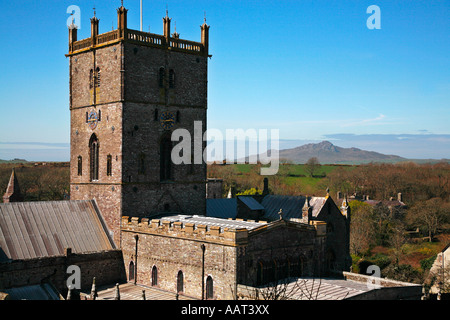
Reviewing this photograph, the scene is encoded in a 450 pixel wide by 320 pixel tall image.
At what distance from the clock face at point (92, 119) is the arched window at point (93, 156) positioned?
0.74 m

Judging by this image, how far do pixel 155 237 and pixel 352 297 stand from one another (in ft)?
43.2

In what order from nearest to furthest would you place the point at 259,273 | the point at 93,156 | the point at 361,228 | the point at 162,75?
the point at 259,273 → the point at 162,75 → the point at 93,156 → the point at 361,228

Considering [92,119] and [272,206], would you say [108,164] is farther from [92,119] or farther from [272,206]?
[272,206]

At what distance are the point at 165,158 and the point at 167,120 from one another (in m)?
2.90

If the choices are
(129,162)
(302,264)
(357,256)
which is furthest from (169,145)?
(357,256)

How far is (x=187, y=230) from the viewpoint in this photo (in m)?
31.3

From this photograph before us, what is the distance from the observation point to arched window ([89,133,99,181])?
3800 centimetres

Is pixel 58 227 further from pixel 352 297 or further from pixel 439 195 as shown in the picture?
pixel 439 195

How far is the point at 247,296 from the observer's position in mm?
27781

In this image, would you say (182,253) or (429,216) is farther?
(429,216)

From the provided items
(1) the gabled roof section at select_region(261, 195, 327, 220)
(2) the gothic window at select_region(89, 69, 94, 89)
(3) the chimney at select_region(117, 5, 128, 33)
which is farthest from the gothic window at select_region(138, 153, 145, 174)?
(1) the gabled roof section at select_region(261, 195, 327, 220)

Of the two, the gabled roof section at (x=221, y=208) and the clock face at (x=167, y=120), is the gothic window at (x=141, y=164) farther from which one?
the gabled roof section at (x=221, y=208)

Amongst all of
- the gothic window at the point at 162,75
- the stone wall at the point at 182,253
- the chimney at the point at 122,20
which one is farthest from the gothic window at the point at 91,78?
the stone wall at the point at 182,253

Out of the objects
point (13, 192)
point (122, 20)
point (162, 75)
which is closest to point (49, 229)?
point (13, 192)
